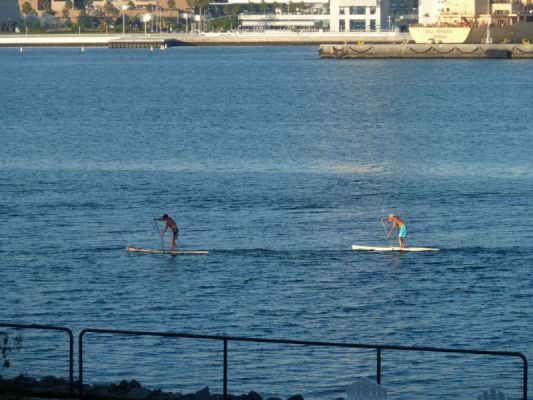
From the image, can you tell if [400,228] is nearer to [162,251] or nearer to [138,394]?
[162,251]

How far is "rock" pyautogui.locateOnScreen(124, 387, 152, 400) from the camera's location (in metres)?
24.6

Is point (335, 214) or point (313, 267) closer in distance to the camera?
point (313, 267)

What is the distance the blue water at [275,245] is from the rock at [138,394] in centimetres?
564

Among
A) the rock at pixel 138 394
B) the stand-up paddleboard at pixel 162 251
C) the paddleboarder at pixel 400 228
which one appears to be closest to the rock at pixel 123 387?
the rock at pixel 138 394

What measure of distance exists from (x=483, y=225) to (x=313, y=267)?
10.3 m

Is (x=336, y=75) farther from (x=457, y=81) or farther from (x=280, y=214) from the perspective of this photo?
(x=280, y=214)

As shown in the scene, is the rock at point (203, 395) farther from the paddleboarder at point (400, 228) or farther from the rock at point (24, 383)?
the paddleboarder at point (400, 228)

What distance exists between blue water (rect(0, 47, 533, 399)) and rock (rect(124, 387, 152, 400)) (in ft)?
18.5

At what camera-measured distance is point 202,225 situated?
5388cm

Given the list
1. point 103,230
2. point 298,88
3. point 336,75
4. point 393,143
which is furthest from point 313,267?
point 336,75

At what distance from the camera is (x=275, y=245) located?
1924 inches

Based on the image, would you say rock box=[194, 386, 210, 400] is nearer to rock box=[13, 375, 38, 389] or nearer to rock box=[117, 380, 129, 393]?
rock box=[117, 380, 129, 393]

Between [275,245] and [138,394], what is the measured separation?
24275 millimetres

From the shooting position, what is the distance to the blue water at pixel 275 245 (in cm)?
3350
